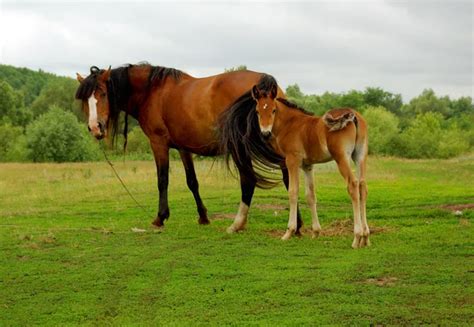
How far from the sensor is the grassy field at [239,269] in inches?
293

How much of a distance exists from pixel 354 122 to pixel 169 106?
435 cm

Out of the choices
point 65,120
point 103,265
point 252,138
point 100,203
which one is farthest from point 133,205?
point 65,120

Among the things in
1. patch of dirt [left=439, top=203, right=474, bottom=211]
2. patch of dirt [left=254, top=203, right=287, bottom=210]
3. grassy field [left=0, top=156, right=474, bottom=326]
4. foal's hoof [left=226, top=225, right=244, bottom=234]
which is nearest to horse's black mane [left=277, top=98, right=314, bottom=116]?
grassy field [left=0, top=156, right=474, bottom=326]

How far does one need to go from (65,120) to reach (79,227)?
156 feet

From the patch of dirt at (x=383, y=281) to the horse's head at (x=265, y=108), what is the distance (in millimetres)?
3383

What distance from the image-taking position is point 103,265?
399 inches

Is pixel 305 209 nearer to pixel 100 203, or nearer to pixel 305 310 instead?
pixel 100 203

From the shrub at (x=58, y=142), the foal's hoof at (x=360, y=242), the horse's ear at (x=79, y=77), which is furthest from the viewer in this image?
the shrub at (x=58, y=142)

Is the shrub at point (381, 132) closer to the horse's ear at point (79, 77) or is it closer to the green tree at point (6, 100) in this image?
the green tree at point (6, 100)

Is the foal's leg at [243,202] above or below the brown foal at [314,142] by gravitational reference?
below

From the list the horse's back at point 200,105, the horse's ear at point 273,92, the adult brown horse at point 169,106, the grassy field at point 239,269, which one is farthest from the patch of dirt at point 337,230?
the horse's ear at point 273,92

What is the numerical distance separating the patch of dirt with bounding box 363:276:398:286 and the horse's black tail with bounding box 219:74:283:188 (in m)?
4.07

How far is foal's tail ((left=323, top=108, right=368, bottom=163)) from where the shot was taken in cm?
1055

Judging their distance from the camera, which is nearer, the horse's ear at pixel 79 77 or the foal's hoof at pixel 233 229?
the foal's hoof at pixel 233 229
